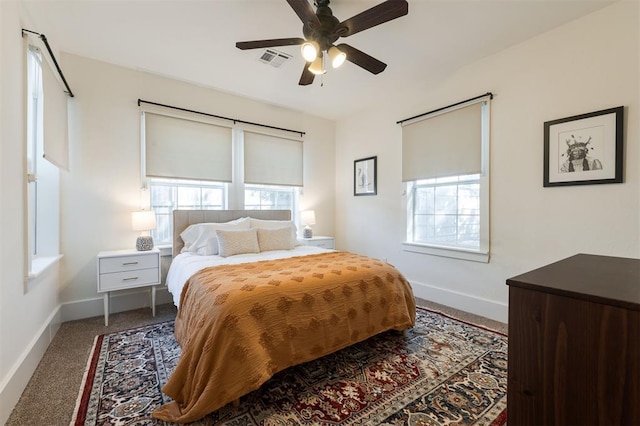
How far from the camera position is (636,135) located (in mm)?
2094

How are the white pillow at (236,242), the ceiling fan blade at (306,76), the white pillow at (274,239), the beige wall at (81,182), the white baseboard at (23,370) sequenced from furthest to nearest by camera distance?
the white pillow at (274,239), the white pillow at (236,242), the ceiling fan blade at (306,76), the beige wall at (81,182), the white baseboard at (23,370)

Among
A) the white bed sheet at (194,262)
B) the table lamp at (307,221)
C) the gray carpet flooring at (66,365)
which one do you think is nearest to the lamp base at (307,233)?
the table lamp at (307,221)

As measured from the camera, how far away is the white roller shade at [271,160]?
13.3ft

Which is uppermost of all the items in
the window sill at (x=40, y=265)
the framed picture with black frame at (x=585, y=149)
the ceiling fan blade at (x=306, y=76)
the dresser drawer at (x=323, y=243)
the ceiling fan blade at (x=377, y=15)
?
the ceiling fan blade at (x=377, y=15)

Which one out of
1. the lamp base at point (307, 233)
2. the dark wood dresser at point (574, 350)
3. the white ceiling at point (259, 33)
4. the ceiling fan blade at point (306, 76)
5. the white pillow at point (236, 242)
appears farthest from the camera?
the lamp base at point (307, 233)

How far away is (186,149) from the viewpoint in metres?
3.52

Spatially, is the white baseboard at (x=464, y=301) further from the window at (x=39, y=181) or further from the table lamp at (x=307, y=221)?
the window at (x=39, y=181)

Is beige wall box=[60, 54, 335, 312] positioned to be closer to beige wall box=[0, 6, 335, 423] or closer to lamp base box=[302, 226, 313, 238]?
beige wall box=[0, 6, 335, 423]

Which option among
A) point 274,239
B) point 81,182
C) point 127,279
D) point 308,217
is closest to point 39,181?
point 81,182

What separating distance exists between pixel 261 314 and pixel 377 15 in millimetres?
2057

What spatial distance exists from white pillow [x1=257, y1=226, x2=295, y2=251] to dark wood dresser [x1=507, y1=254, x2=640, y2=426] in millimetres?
2727

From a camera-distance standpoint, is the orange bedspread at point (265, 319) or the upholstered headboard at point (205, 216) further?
the upholstered headboard at point (205, 216)

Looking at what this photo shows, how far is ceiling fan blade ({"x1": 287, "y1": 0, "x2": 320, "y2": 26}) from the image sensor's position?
1727mm

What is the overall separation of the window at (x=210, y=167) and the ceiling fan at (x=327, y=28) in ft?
6.06
